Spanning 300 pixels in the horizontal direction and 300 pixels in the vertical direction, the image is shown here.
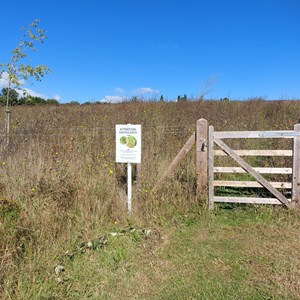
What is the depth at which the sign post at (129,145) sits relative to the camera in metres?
4.83

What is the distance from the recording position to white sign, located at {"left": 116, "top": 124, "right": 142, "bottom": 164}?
190 inches

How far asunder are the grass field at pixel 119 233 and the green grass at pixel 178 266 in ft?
0.04

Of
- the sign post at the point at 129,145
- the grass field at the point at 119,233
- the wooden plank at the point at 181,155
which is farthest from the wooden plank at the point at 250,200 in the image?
the sign post at the point at 129,145

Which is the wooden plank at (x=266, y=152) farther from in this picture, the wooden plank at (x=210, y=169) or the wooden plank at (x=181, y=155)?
the wooden plank at (x=181, y=155)

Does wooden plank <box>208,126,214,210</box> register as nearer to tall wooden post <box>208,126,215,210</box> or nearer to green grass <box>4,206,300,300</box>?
tall wooden post <box>208,126,215,210</box>

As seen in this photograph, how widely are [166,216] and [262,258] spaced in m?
1.70

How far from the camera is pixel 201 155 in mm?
5516

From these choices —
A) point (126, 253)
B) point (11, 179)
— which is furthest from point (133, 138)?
point (11, 179)

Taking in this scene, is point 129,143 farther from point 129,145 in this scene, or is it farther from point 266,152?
point 266,152

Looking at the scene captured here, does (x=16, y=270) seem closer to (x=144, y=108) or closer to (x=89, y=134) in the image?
(x=89, y=134)

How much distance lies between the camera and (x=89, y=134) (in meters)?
7.32

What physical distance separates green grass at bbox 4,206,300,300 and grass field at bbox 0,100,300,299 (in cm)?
1

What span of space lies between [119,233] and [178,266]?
1018mm

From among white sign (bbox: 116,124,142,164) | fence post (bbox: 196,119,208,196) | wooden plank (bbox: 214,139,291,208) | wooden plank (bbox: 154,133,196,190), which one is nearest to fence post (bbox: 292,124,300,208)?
wooden plank (bbox: 214,139,291,208)
